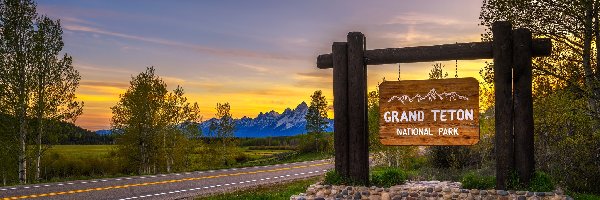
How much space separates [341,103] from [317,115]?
71.0 meters

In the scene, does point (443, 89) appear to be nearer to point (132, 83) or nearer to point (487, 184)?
point (487, 184)

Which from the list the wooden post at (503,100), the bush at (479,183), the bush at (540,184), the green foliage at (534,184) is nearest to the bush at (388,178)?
the bush at (479,183)

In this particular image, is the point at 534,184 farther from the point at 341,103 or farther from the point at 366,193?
the point at 341,103

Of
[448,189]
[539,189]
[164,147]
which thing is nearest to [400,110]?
[448,189]

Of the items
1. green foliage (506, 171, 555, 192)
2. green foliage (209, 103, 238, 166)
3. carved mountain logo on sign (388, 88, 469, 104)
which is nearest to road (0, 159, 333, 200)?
carved mountain logo on sign (388, 88, 469, 104)

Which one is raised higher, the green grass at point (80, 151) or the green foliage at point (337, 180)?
the green foliage at point (337, 180)

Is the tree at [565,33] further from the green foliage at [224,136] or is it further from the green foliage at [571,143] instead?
the green foliage at [224,136]

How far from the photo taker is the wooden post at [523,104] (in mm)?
12516

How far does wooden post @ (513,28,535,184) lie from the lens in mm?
12516

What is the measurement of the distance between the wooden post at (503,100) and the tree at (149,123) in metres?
33.8

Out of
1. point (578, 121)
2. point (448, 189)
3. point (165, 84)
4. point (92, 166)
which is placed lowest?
point (92, 166)

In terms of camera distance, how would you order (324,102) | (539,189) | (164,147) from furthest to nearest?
(324,102) < (164,147) < (539,189)

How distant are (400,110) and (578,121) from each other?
23.8 feet

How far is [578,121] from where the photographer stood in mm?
17438
